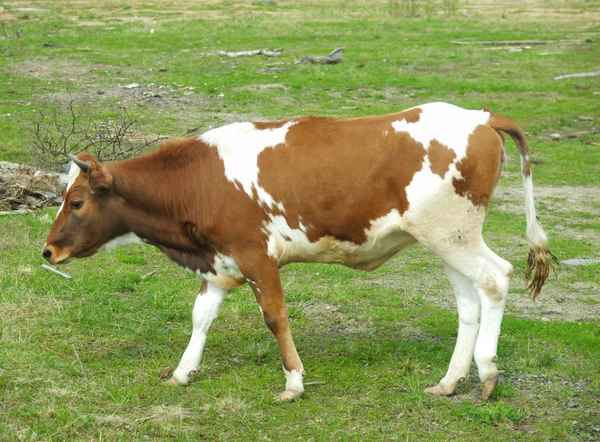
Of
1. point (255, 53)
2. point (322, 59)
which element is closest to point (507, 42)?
point (322, 59)

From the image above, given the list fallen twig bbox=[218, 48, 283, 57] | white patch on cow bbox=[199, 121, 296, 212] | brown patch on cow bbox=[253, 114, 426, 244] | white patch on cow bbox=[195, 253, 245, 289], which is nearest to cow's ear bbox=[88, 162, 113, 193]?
white patch on cow bbox=[199, 121, 296, 212]

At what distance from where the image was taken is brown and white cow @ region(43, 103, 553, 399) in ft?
20.2

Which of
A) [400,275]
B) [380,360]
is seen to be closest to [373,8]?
[400,275]

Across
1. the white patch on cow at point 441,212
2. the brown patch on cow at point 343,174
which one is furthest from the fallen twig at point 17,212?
the white patch on cow at point 441,212

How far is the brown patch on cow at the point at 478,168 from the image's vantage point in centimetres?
611

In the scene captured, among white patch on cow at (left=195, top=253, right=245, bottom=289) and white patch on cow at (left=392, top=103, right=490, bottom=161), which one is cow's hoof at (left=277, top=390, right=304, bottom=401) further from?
white patch on cow at (left=392, top=103, right=490, bottom=161)

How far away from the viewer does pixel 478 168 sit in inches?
241

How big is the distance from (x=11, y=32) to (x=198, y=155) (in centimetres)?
2496

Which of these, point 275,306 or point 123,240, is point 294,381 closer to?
point 275,306

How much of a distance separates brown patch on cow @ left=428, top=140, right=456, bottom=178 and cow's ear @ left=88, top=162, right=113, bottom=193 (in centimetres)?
246

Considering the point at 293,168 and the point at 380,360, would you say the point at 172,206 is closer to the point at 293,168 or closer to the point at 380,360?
the point at 293,168

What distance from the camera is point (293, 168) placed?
21.0ft

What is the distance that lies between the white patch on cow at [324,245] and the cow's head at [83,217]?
1.28 m

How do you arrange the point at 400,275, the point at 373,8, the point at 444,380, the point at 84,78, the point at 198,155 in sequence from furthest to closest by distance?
the point at 373,8
the point at 84,78
the point at 400,275
the point at 198,155
the point at 444,380
